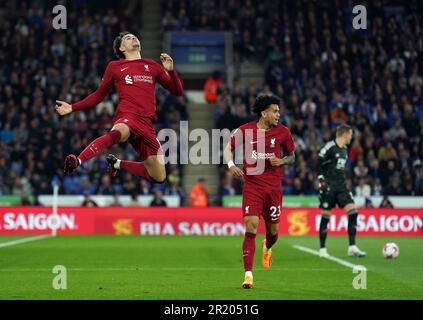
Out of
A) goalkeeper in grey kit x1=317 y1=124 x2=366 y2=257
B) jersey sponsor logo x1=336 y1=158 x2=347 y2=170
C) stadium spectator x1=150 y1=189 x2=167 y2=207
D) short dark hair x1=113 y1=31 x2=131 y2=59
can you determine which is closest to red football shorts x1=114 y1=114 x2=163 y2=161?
short dark hair x1=113 y1=31 x2=131 y2=59

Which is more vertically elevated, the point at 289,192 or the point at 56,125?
the point at 56,125

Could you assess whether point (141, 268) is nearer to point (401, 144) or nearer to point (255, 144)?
point (255, 144)

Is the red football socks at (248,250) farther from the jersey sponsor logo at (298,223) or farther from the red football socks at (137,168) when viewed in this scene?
the jersey sponsor logo at (298,223)

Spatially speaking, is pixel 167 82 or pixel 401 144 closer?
pixel 167 82

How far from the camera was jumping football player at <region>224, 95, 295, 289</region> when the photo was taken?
1245 centimetres

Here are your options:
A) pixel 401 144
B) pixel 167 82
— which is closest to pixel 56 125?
pixel 401 144

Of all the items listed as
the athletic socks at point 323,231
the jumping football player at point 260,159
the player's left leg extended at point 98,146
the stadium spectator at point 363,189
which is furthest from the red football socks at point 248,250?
the stadium spectator at point 363,189

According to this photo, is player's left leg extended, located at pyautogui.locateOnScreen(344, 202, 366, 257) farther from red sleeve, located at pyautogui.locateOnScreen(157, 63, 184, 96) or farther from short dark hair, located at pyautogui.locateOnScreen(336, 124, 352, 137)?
red sleeve, located at pyautogui.locateOnScreen(157, 63, 184, 96)

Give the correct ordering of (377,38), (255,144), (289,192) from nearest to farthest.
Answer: (255,144) → (289,192) → (377,38)

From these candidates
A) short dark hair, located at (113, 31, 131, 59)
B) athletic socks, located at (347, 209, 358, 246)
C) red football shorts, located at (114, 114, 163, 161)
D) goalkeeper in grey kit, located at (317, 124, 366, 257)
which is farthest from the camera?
athletic socks, located at (347, 209, 358, 246)

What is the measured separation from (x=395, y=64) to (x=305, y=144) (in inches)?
220

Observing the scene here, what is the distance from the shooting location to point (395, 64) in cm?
3309

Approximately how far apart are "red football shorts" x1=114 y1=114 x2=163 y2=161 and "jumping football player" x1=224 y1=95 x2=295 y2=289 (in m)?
1.13

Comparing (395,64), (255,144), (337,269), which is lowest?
(337,269)
